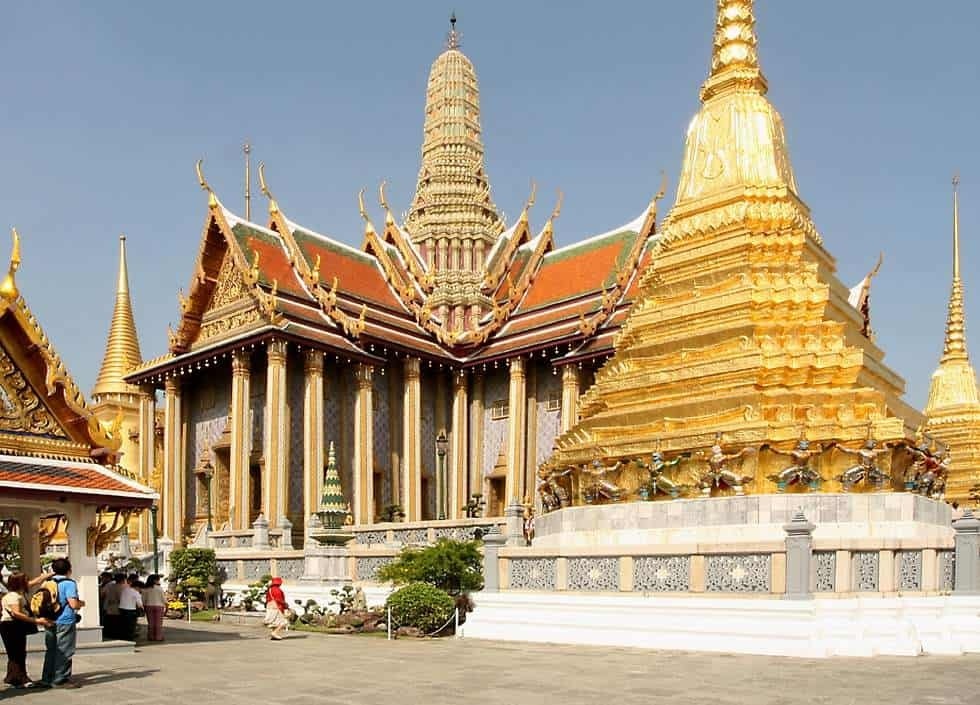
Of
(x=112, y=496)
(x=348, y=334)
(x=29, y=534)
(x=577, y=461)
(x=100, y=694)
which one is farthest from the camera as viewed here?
(x=348, y=334)

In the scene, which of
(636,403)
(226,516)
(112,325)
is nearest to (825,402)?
(636,403)

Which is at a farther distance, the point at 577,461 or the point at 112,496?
the point at 577,461

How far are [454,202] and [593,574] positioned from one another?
22.5 meters

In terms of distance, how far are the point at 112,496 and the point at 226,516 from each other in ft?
60.1

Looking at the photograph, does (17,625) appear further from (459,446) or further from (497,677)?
(459,446)

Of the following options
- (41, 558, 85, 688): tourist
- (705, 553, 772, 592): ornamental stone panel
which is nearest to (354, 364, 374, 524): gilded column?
(705, 553, 772, 592): ornamental stone panel

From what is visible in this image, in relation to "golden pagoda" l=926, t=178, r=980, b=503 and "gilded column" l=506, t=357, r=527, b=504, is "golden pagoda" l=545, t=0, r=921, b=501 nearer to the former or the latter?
"gilded column" l=506, t=357, r=527, b=504

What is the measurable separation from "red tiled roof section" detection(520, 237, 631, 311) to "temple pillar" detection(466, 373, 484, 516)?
108 inches

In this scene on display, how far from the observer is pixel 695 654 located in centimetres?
1119

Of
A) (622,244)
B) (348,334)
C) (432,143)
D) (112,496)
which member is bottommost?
(112,496)

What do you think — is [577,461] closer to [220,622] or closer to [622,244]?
[220,622]

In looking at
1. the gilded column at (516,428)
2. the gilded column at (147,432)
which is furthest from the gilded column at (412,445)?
the gilded column at (147,432)

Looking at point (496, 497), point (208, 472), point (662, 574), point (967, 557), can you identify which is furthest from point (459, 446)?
point (967, 557)

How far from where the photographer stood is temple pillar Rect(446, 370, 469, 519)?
3048 centimetres
